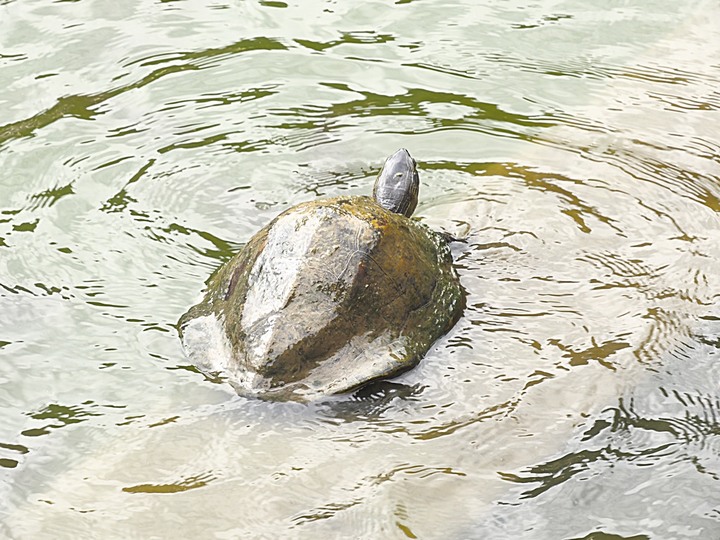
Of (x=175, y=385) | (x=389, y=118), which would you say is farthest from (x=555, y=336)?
(x=389, y=118)

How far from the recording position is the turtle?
386 centimetres

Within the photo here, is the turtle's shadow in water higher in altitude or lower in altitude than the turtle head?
lower

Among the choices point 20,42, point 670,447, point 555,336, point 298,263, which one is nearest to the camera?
point 670,447

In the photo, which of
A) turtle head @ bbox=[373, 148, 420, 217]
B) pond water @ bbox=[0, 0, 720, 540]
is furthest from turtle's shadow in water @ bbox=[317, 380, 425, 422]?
turtle head @ bbox=[373, 148, 420, 217]

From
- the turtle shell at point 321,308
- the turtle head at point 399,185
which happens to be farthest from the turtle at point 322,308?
the turtle head at point 399,185

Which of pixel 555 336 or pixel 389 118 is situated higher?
pixel 389 118

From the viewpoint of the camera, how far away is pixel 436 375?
4043mm

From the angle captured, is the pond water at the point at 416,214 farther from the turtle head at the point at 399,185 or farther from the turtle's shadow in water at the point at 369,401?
the turtle head at the point at 399,185

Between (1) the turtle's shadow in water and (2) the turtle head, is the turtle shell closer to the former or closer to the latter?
(1) the turtle's shadow in water

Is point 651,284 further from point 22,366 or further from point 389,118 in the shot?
point 22,366

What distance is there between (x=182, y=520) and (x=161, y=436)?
0.47m

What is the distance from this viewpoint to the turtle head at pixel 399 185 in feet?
16.3

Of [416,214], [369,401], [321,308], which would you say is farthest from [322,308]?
[416,214]

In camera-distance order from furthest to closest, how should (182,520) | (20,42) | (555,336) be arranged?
(20,42) → (555,336) → (182,520)
